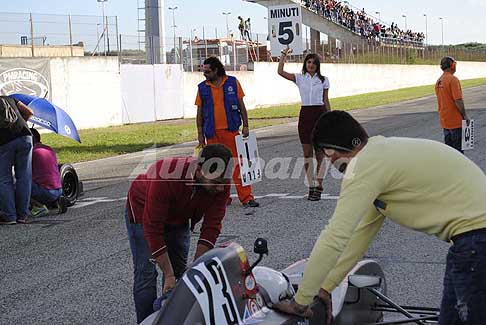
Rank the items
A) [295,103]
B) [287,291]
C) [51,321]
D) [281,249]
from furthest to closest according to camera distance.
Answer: [295,103] < [281,249] < [51,321] < [287,291]

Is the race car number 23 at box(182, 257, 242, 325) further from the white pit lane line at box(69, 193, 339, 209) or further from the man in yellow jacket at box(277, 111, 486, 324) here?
the white pit lane line at box(69, 193, 339, 209)

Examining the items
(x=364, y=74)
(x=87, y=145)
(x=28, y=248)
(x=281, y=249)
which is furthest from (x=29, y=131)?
(x=364, y=74)

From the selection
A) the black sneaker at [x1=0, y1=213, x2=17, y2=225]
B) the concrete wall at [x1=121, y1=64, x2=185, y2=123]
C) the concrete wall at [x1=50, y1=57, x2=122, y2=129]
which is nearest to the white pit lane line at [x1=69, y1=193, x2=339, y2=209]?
the black sneaker at [x1=0, y1=213, x2=17, y2=225]

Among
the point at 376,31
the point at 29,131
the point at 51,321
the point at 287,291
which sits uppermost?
the point at 376,31

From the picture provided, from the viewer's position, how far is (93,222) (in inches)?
368

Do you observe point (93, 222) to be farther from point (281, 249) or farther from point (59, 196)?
point (281, 249)

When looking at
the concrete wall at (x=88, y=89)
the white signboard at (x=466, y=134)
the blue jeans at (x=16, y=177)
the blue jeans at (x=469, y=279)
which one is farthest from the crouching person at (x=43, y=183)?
the concrete wall at (x=88, y=89)

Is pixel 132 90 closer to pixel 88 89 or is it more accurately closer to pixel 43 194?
pixel 88 89

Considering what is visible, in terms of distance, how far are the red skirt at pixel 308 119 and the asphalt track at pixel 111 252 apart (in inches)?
34.4

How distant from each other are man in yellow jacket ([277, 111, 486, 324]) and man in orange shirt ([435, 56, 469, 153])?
821 centimetres

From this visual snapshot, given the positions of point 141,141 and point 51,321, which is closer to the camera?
point 51,321

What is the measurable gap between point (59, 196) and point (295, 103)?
28.7 meters

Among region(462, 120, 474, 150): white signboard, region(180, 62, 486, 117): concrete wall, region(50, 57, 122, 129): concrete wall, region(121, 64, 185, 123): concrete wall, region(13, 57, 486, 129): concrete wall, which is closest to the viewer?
region(462, 120, 474, 150): white signboard

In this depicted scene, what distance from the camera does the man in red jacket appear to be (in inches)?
171
